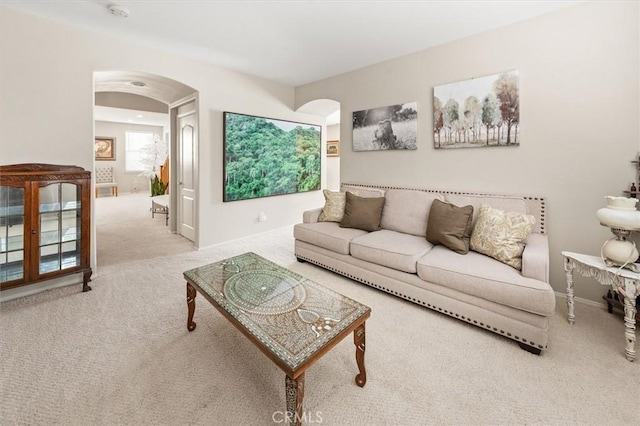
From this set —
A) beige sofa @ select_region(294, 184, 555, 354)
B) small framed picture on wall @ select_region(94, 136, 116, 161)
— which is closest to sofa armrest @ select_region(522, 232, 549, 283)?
beige sofa @ select_region(294, 184, 555, 354)

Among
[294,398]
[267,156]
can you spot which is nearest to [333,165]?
[267,156]

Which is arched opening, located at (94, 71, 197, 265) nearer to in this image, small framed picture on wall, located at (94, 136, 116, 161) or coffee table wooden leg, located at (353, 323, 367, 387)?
small framed picture on wall, located at (94, 136, 116, 161)

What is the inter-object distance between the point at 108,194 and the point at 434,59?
409 inches

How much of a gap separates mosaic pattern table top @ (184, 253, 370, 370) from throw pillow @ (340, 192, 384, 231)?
1344 millimetres

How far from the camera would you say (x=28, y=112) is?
256 cm

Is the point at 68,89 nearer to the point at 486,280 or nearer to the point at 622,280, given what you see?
the point at 486,280

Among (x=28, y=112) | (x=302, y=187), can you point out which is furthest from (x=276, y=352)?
(x=302, y=187)

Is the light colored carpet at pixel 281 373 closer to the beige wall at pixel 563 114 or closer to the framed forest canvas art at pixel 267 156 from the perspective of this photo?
the beige wall at pixel 563 114

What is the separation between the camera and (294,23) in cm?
273

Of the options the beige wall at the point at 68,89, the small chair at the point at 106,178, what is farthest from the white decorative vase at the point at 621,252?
the small chair at the point at 106,178

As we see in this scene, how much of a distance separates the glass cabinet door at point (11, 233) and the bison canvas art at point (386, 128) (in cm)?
358

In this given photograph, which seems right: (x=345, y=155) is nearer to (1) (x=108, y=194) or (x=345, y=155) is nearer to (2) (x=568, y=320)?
(2) (x=568, y=320)

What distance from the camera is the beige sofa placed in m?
1.85

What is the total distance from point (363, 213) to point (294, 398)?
2268 millimetres
